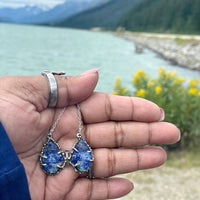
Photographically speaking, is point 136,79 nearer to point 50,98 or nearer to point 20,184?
point 50,98

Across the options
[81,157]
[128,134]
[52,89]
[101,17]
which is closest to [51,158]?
[81,157]

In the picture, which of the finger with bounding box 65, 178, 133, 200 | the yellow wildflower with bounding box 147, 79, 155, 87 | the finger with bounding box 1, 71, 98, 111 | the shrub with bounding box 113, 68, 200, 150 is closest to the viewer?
the finger with bounding box 1, 71, 98, 111

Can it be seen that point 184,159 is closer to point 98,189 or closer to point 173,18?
point 98,189

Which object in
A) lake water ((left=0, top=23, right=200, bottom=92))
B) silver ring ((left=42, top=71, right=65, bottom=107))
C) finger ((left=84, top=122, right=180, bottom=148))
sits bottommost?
lake water ((left=0, top=23, right=200, bottom=92))

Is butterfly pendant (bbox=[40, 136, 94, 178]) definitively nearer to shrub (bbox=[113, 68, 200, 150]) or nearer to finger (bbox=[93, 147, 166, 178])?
finger (bbox=[93, 147, 166, 178])

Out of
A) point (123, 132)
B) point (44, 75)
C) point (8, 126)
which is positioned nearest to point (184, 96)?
point (123, 132)

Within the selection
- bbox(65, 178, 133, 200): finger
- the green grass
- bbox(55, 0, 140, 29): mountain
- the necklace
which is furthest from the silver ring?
bbox(55, 0, 140, 29): mountain

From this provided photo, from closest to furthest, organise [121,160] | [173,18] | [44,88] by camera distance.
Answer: [44,88] → [121,160] → [173,18]
